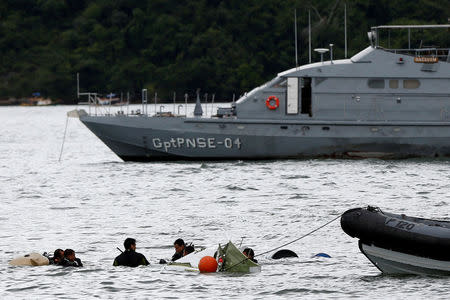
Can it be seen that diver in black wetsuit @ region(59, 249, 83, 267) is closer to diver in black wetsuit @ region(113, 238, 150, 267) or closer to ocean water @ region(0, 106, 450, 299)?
ocean water @ region(0, 106, 450, 299)

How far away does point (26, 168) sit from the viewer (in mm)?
51719

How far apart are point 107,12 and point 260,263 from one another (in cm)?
14328

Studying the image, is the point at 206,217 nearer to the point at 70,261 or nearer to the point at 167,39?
the point at 70,261

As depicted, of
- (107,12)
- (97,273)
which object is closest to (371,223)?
(97,273)

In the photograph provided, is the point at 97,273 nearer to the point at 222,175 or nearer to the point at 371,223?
the point at 371,223

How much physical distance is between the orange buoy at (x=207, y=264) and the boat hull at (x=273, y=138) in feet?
62.2

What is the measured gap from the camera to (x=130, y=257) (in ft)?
76.9

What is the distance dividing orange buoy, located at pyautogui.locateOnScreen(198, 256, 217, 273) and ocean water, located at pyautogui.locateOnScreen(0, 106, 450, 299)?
18cm

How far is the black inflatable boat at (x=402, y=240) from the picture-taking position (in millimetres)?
20594

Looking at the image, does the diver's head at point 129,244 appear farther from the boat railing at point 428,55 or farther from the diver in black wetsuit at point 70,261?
the boat railing at point 428,55

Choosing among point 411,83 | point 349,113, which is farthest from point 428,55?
point 349,113

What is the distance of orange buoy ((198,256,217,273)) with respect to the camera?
23125 mm

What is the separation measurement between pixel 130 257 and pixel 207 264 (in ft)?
5.70

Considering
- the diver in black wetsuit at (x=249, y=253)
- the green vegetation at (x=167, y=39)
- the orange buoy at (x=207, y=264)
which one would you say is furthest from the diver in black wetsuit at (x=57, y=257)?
the green vegetation at (x=167, y=39)
